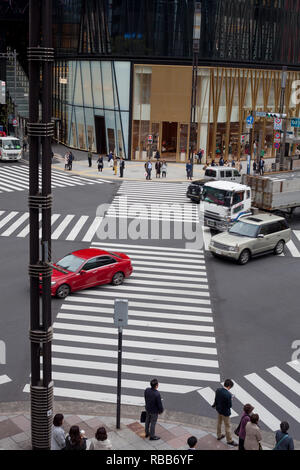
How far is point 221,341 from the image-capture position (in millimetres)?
17672

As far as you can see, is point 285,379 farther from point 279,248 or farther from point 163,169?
point 163,169

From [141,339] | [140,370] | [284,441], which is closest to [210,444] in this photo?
[284,441]

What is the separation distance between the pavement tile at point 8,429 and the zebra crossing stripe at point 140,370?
3261 mm

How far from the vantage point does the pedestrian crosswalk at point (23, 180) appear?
41469mm

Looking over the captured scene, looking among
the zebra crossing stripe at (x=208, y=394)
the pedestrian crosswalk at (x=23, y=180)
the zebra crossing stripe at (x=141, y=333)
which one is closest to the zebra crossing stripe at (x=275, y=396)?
the zebra crossing stripe at (x=208, y=394)

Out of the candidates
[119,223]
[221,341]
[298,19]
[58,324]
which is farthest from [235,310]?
[298,19]

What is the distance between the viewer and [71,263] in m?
21.3

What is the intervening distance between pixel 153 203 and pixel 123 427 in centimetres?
2618

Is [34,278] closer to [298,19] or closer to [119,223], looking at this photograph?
[119,223]

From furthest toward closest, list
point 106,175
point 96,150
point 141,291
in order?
1. point 96,150
2. point 106,175
3. point 141,291

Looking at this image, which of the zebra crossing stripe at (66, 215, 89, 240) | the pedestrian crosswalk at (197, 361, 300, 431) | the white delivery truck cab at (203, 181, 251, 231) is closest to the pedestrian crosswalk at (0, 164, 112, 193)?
the zebra crossing stripe at (66, 215, 89, 240)

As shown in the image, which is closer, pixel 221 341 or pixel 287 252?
pixel 221 341

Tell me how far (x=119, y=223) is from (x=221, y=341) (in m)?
15.1

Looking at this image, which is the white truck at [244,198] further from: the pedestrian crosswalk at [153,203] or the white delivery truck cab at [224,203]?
the pedestrian crosswalk at [153,203]
